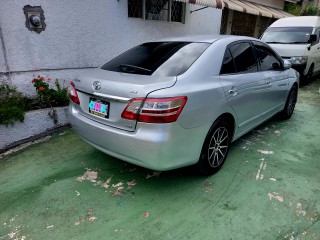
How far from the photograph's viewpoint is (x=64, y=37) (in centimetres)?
489

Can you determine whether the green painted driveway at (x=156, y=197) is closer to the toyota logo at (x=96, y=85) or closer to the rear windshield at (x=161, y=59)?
the toyota logo at (x=96, y=85)

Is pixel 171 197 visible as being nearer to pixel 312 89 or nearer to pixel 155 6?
pixel 155 6

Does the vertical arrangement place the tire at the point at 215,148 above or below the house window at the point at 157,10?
below

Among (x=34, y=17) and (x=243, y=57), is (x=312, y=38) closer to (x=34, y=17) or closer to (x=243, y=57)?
(x=243, y=57)

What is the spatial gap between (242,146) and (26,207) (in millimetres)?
2877

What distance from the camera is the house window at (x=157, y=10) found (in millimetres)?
6106

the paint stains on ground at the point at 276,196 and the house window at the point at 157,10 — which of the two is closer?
the paint stains on ground at the point at 276,196

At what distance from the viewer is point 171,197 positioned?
2703 mm

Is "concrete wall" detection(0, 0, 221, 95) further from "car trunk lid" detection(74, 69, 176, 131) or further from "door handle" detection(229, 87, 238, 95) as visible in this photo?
"door handle" detection(229, 87, 238, 95)

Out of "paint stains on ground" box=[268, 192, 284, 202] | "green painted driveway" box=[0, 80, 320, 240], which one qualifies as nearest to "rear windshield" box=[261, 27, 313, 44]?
"green painted driveway" box=[0, 80, 320, 240]

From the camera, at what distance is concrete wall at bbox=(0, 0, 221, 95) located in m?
4.26

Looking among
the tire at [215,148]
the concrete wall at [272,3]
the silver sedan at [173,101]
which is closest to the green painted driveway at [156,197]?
the tire at [215,148]

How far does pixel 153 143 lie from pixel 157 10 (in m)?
5.29

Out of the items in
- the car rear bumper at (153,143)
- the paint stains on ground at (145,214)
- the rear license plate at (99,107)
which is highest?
the rear license plate at (99,107)
